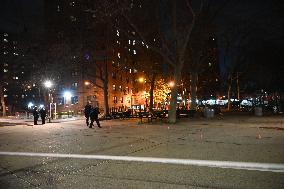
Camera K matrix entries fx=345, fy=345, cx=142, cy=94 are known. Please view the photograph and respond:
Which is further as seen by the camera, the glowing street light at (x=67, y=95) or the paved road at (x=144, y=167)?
the glowing street light at (x=67, y=95)

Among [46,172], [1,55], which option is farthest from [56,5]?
[46,172]

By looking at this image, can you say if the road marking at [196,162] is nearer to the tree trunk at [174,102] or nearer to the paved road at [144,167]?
the paved road at [144,167]

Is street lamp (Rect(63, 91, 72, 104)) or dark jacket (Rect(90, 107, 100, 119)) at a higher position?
street lamp (Rect(63, 91, 72, 104))

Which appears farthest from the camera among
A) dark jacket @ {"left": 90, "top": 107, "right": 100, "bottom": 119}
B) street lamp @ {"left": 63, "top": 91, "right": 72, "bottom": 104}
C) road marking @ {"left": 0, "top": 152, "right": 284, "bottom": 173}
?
street lamp @ {"left": 63, "top": 91, "right": 72, "bottom": 104}

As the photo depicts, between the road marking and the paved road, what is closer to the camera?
the paved road

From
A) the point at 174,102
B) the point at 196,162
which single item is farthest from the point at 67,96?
the point at 196,162

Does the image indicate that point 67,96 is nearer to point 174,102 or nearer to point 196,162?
point 174,102

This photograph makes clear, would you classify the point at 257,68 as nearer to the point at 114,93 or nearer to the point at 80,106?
the point at 114,93

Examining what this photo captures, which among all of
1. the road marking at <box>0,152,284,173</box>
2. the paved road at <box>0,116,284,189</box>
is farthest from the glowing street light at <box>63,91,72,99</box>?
the road marking at <box>0,152,284,173</box>

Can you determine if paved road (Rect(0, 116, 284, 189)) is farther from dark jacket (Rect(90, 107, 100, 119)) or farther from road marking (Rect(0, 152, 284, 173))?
dark jacket (Rect(90, 107, 100, 119))

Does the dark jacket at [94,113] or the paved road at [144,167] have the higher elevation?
the dark jacket at [94,113]

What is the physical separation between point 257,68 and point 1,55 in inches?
1531

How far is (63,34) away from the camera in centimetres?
3853

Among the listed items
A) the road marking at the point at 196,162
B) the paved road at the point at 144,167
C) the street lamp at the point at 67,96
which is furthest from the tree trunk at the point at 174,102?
the street lamp at the point at 67,96
